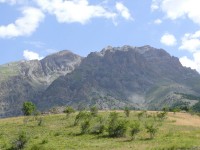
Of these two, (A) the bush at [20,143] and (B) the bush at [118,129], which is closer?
(A) the bush at [20,143]

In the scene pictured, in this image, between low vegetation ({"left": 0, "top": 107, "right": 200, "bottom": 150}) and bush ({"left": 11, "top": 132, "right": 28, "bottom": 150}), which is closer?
low vegetation ({"left": 0, "top": 107, "right": 200, "bottom": 150})

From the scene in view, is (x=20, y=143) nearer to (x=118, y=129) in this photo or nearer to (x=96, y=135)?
(x=96, y=135)

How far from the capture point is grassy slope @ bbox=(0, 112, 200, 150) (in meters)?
66.0

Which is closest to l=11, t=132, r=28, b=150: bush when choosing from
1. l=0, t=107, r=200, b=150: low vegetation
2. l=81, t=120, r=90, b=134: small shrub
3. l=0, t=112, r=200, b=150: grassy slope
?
l=0, t=107, r=200, b=150: low vegetation

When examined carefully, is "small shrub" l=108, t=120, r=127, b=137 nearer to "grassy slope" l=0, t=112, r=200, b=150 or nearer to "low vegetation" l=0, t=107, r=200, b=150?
"low vegetation" l=0, t=107, r=200, b=150

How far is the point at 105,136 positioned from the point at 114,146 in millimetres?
13077

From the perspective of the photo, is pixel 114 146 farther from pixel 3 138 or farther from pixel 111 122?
pixel 3 138

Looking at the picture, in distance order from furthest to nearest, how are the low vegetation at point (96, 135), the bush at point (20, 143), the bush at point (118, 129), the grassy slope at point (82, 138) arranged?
the bush at point (118, 129)
the bush at point (20, 143)
the low vegetation at point (96, 135)
the grassy slope at point (82, 138)

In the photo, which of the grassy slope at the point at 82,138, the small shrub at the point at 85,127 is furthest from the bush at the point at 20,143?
the small shrub at the point at 85,127

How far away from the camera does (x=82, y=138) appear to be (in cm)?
7706

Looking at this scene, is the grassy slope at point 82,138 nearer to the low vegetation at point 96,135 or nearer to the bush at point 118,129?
the low vegetation at point 96,135

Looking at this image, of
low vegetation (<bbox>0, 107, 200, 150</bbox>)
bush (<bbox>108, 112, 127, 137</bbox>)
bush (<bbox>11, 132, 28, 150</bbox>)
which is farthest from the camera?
bush (<bbox>108, 112, 127, 137</bbox>)

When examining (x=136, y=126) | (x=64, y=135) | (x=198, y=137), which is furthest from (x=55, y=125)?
(x=198, y=137)

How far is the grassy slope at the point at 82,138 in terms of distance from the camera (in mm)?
66000
